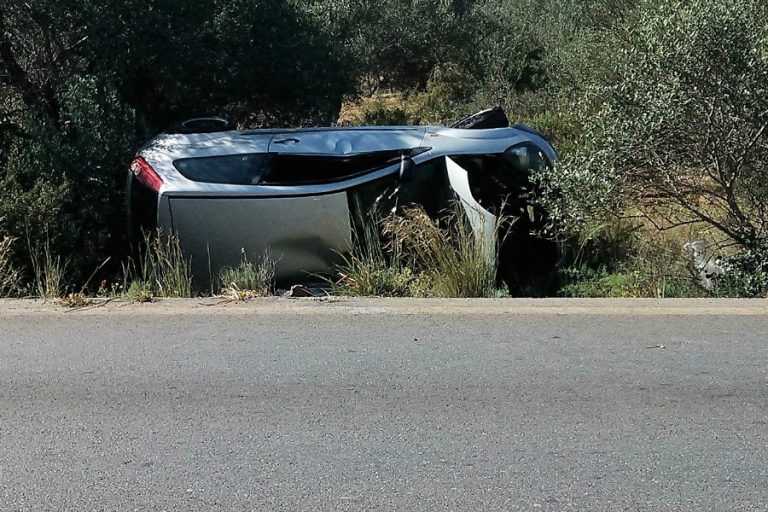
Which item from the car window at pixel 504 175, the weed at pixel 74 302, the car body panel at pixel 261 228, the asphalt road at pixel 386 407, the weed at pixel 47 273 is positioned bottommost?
the asphalt road at pixel 386 407

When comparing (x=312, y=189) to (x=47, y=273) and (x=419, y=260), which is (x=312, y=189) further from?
(x=47, y=273)

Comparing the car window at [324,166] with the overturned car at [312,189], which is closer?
the overturned car at [312,189]

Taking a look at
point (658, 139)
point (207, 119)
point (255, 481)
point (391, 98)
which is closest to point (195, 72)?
point (207, 119)

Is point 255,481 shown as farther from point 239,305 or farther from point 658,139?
point 658,139

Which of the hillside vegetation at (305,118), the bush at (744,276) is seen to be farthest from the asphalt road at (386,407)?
the hillside vegetation at (305,118)

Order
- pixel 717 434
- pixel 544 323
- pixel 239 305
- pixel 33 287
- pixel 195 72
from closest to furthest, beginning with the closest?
pixel 717 434, pixel 544 323, pixel 239 305, pixel 33 287, pixel 195 72

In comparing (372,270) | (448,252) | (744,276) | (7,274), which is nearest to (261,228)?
(372,270)

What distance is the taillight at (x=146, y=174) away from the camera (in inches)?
327

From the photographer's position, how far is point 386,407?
511 cm

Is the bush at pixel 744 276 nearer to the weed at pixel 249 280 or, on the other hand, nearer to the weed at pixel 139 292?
the weed at pixel 249 280

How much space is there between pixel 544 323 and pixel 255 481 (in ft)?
10.8

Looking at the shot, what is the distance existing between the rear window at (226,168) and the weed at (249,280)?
823mm

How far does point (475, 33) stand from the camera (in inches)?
926

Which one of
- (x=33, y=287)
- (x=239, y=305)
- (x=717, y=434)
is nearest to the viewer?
(x=717, y=434)
